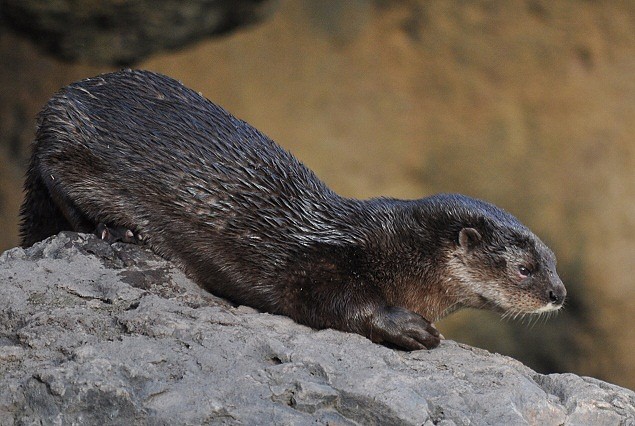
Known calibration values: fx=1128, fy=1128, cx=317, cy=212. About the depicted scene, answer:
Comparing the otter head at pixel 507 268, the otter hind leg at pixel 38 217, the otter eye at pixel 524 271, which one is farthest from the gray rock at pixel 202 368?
the otter hind leg at pixel 38 217

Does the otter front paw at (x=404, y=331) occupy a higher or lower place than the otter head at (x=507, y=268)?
lower

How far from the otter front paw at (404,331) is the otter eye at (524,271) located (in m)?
0.51

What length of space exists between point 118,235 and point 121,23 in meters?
3.32

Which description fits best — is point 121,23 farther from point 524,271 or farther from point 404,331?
point 404,331

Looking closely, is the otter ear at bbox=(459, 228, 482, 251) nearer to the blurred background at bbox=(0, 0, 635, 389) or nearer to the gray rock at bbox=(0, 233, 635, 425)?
the gray rock at bbox=(0, 233, 635, 425)

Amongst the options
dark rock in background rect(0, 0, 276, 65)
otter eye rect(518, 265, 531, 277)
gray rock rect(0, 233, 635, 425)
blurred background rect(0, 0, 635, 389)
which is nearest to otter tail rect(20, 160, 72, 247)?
gray rock rect(0, 233, 635, 425)

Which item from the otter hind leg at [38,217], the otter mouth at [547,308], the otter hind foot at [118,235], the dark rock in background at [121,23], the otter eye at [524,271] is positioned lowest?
the otter hind leg at [38,217]

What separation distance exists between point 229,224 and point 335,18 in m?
4.87

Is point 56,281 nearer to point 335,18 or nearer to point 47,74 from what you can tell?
point 47,74

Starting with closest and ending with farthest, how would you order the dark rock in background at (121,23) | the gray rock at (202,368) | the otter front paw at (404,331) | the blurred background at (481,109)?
the gray rock at (202,368), the otter front paw at (404,331), the dark rock in background at (121,23), the blurred background at (481,109)

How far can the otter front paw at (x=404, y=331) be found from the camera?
4.11m

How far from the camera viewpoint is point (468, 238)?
442cm

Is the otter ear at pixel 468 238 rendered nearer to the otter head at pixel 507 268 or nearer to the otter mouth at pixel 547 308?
the otter head at pixel 507 268

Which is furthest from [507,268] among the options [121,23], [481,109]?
[481,109]
